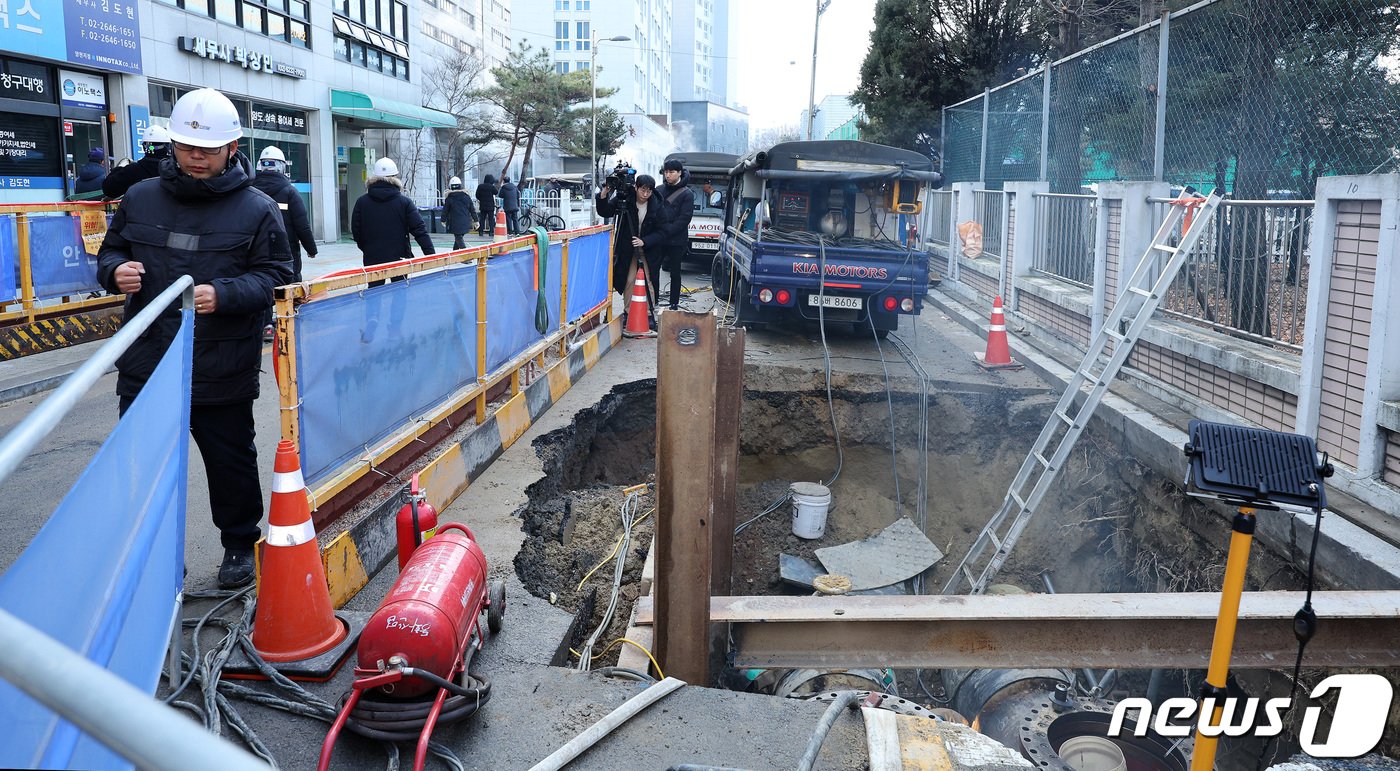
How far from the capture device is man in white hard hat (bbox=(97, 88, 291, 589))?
3.80 metres

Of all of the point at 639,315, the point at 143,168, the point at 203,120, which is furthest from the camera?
the point at 639,315

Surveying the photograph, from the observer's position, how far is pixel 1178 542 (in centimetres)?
593

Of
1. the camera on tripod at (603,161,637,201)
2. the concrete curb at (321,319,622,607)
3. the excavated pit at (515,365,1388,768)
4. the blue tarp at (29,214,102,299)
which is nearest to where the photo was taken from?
the concrete curb at (321,319,622,607)

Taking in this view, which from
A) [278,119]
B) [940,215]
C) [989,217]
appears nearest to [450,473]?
[989,217]

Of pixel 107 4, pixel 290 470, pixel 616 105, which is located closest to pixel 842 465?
pixel 290 470

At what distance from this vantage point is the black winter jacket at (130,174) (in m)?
8.65

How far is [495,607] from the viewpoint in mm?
3828

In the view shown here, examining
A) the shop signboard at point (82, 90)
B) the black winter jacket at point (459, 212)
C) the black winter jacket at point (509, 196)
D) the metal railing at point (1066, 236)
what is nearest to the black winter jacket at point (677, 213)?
the metal railing at point (1066, 236)

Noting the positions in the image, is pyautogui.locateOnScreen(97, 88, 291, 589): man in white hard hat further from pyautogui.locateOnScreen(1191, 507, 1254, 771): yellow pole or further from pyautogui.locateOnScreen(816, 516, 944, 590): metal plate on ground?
pyautogui.locateOnScreen(816, 516, 944, 590): metal plate on ground

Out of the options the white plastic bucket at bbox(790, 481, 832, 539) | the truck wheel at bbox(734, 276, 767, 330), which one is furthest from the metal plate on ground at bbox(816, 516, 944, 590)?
the truck wheel at bbox(734, 276, 767, 330)

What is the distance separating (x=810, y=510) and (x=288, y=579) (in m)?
4.74

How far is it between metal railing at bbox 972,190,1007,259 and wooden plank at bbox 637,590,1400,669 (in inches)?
387

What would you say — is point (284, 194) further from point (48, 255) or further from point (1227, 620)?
point (1227, 620)

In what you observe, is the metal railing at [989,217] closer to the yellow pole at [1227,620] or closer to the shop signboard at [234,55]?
the yellow pole at [1227,620]
